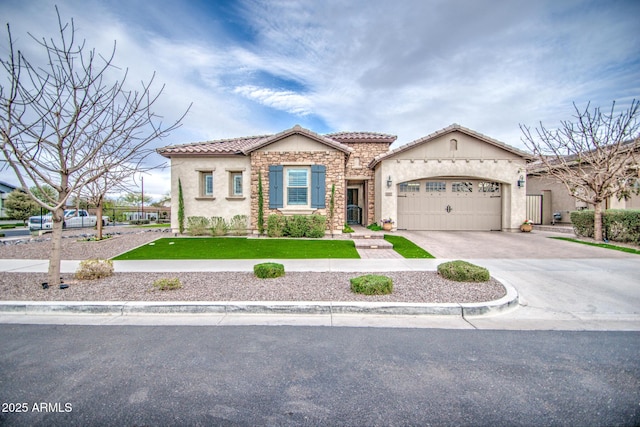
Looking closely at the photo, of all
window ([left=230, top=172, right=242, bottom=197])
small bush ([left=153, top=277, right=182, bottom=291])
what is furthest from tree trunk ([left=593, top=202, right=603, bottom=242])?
window ([left=230, top=172, right=242, bottom=197])

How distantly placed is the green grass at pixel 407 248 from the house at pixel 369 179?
2.50 m

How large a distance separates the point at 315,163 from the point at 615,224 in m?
12.2

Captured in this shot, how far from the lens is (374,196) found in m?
15.8

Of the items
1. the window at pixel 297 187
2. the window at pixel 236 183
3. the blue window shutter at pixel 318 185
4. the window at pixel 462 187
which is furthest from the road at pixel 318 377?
the window at pixel 462 187

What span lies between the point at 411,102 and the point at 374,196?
6244 millimetres

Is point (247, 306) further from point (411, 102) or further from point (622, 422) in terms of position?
point (411, 102)

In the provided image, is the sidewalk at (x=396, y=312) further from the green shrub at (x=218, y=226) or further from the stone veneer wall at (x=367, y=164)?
the stone veneer wall at (x=367, y=164)

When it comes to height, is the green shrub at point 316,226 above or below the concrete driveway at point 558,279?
above

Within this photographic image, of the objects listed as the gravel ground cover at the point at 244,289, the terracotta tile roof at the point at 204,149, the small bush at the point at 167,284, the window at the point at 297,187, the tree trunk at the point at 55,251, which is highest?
the terracotta tile roof at the point at 204,149

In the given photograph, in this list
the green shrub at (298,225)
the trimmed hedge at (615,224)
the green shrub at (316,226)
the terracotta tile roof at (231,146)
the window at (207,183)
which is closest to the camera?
the trimmed hedge at (615,224)

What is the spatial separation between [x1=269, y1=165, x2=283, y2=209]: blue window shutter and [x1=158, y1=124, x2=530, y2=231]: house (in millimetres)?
44

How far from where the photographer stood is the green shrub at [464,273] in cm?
543

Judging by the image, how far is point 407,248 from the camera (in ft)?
31.8

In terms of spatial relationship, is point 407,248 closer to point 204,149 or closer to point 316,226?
point 316,226
